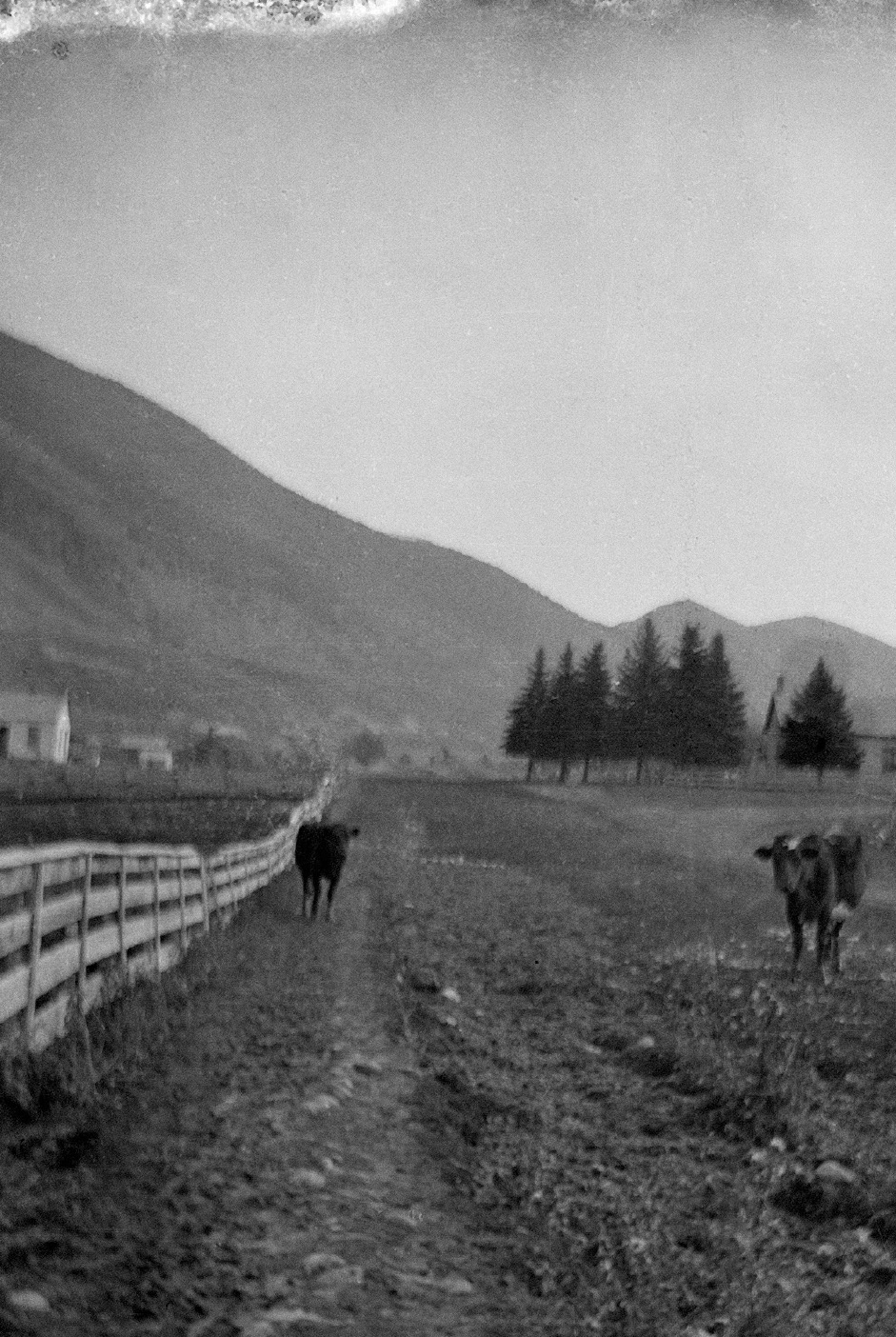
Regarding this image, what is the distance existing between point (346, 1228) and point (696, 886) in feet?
66.2

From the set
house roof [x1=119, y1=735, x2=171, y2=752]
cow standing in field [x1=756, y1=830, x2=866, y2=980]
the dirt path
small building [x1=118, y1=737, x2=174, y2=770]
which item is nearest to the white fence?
the dirt path

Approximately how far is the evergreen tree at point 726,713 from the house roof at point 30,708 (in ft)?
48.5

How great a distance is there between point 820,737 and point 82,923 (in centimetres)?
1491

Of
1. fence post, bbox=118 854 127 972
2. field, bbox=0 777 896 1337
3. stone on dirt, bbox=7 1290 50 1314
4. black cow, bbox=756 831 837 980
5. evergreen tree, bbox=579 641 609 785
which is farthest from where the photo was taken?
evergreen tree, bbox=579 641 609 785

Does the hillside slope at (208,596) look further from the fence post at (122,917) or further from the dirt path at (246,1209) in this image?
the dirt path at (246,1209)

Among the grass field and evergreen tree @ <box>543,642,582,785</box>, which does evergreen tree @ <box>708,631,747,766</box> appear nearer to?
the grass field

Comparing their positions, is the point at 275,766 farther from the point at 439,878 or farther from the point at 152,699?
the point at 439,878

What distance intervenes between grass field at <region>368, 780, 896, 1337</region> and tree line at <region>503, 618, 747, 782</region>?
2293 millimetres

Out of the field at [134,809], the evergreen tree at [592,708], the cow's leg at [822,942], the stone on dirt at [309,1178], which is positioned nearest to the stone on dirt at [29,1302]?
the stone on dirt at [309,1178]

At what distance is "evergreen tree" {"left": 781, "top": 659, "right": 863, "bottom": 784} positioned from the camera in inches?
873

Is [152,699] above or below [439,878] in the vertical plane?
above

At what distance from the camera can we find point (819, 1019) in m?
12.6

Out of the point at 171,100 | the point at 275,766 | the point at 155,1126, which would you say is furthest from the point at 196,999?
the point at 275,766

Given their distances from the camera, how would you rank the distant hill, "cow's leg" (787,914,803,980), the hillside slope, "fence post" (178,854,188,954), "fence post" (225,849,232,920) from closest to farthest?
1. "fence post" (178,854,188,954)
2. "cow's leg" (787,914,803,980)
3. the distant hill
4. the hillside slope
5. "fence post" (225,849,232,920)
